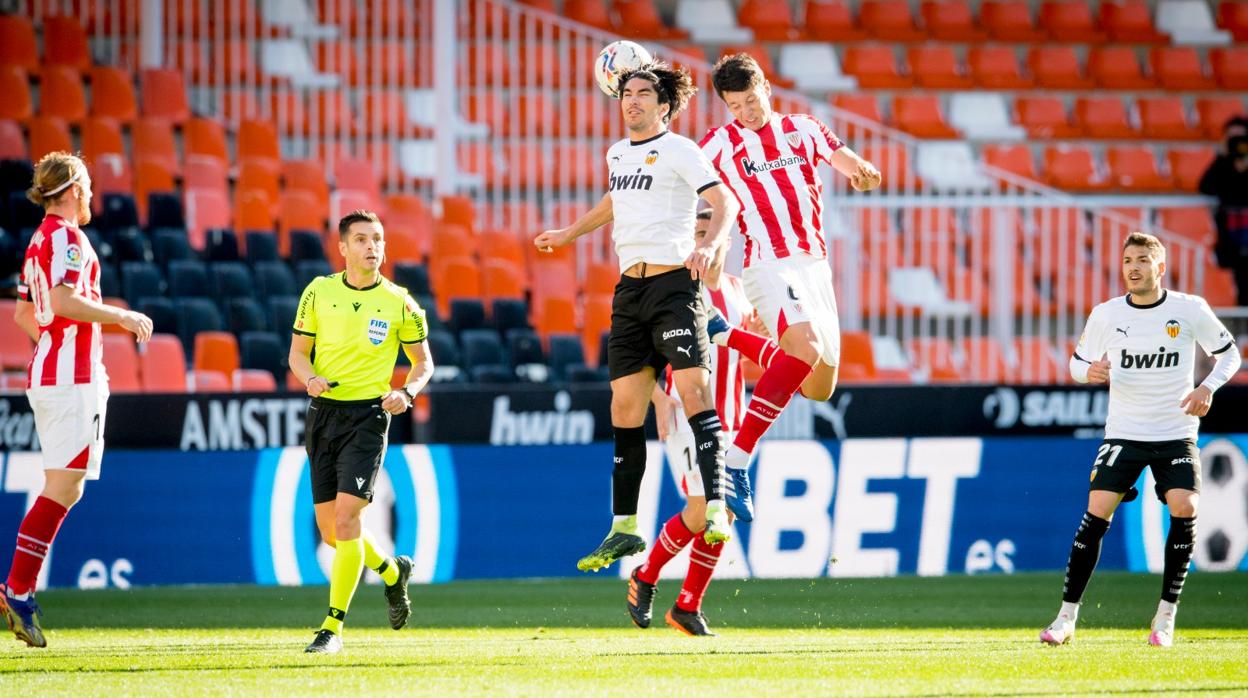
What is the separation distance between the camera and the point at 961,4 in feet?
69.9

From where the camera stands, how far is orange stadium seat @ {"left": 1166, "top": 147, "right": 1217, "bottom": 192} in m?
19.5

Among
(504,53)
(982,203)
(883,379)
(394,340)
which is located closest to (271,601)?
(394,340)

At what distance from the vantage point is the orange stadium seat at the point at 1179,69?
20.7 m

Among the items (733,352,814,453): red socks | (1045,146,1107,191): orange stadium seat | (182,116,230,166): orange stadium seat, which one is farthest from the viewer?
(1045,146,1107,191): orange stadium seat

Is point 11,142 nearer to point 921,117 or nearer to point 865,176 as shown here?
point 865,176

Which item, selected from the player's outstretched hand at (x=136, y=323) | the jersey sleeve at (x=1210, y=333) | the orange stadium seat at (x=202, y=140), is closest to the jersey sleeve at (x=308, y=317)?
the player's outstretched hand at (x=136, y=323)

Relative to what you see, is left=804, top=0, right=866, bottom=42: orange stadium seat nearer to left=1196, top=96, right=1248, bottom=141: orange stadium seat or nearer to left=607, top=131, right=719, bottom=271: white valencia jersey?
left=1196, top=96, right=1248, bottom=141: orange stadium seat

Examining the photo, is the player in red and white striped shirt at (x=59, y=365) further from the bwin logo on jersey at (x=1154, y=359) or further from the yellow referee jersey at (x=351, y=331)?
the bwin logo on jersey at (x=1154, y=359)

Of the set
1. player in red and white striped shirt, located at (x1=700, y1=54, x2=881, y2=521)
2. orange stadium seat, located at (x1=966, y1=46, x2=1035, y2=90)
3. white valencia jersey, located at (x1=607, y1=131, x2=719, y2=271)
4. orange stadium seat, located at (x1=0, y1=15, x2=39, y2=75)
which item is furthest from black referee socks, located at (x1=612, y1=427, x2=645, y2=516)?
orange stadium seat, located at (x1=966, y1=46, x2=1035, y2=90)

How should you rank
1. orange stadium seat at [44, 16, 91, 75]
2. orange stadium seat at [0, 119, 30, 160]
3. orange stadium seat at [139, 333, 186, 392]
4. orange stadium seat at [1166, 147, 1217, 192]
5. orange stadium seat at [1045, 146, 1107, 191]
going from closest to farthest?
orange stadium seat at [139, 333, 186, 392]
orange stadium seat at [0, 119, 30, 160]
orange stadium seat at [44, 16, 91, 75]
orange stadium seat at [1045, 146, 1107, 191]
orange stadium seat at [1166, 147, 1217, 192]

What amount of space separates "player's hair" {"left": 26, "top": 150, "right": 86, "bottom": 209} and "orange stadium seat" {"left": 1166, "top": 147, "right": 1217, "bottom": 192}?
1465cm

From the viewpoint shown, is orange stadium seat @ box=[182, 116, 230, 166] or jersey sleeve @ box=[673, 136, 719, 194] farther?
orange stadium seat @ box=[182, 116, 230, 166]

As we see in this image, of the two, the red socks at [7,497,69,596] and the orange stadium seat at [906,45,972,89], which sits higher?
the orange stadium seat at [906,45,972,89]

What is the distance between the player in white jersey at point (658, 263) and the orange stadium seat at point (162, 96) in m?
9.69
